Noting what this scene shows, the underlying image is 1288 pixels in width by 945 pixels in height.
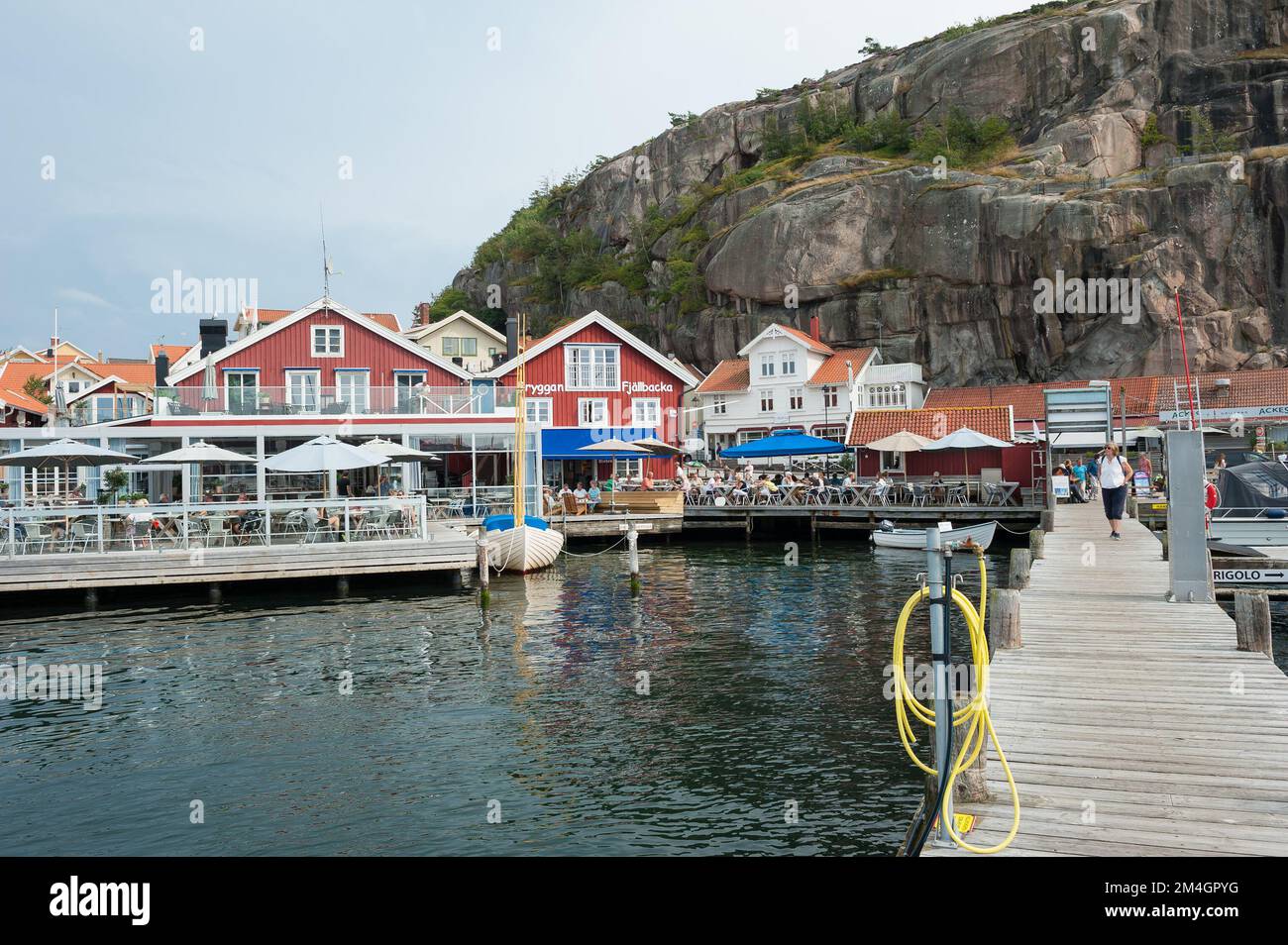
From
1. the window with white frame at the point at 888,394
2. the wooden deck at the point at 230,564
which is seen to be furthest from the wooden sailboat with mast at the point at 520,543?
the window with white frame at the point at 888,394

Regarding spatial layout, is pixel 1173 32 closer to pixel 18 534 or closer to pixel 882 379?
pixel 882 379

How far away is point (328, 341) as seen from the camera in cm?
4225

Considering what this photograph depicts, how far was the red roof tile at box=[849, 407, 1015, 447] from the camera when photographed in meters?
43.8

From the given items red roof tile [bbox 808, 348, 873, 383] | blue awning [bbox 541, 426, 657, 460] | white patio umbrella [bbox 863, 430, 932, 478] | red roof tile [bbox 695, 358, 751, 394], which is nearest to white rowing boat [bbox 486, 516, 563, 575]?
blue awning [bbox 541, 426, 657, 460]

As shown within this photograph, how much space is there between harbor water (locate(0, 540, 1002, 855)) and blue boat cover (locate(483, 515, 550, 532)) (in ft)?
24.8

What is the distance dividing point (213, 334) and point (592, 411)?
19847mm

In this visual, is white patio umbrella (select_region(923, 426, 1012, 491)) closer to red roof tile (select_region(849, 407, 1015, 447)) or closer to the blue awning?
red roof tile (select_region(849, 407, 1015, 447))

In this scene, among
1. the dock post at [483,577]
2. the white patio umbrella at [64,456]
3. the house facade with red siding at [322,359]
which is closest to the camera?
the dock post at [483,577]

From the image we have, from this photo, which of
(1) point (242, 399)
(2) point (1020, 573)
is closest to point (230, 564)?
(1) point (242, 399)

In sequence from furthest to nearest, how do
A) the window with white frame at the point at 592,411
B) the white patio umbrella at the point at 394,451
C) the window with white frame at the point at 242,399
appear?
the window with white frame at the point at 592,411 → the window with white frame at the point at 242,399 → the white patio umbrella at the point at 394,451

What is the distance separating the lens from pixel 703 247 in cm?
8638

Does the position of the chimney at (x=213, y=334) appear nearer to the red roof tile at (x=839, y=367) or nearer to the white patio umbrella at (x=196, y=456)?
the white patio umbrella at (x=196, y=456)

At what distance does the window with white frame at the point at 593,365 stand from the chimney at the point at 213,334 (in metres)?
17.6

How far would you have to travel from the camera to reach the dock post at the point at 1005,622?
12.0 meters
